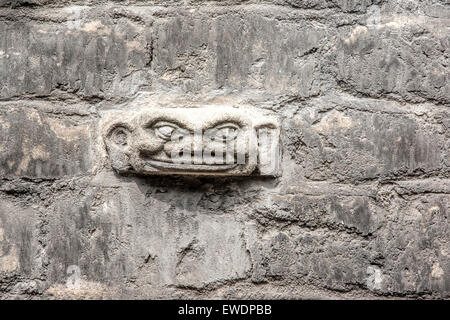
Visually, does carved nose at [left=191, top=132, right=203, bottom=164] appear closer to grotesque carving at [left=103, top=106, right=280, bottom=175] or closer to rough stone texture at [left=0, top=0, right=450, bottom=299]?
grotesque carving at [left=103, top=106, right=280, bottom=175]

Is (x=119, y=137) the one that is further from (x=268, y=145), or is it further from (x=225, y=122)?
(x=268, y=145)

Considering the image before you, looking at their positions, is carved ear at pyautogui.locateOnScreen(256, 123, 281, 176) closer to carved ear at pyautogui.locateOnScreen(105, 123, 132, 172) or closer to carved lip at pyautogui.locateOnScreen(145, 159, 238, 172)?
carved lip at pyautogui.locateOnScreen(145, 159, 238, 172)

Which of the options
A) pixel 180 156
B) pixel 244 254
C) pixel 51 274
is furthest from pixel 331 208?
pixel 51 274

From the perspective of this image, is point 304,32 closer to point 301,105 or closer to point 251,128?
point 301,105

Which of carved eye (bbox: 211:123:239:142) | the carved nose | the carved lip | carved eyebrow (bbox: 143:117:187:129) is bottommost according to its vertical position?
the carved lip

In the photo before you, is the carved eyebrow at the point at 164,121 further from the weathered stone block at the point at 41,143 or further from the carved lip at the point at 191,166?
the weathered stone block at the point at 41,143

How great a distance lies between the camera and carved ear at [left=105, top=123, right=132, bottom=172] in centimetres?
170

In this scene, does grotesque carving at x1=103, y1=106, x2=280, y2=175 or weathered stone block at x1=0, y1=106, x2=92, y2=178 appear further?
weathered stone block at x1=0, y1=106, x2=92, y2=178

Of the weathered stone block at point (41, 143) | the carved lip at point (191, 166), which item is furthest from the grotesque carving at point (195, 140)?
the weathered stone block at point (41, 143)

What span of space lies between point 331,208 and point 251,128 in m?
0.34

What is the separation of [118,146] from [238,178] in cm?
36

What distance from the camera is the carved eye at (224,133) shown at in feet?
5.36

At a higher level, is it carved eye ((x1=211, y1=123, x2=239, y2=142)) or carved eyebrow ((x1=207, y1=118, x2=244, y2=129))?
carved eyebrow ((x1=207, y1=118, x2=244, y2=129))

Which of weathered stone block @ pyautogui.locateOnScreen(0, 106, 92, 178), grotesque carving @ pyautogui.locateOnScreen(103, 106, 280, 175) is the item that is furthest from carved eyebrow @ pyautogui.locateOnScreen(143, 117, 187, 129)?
weathered stone block @ pyautogui.locateOnScreen(0, 106, 92, 178)
